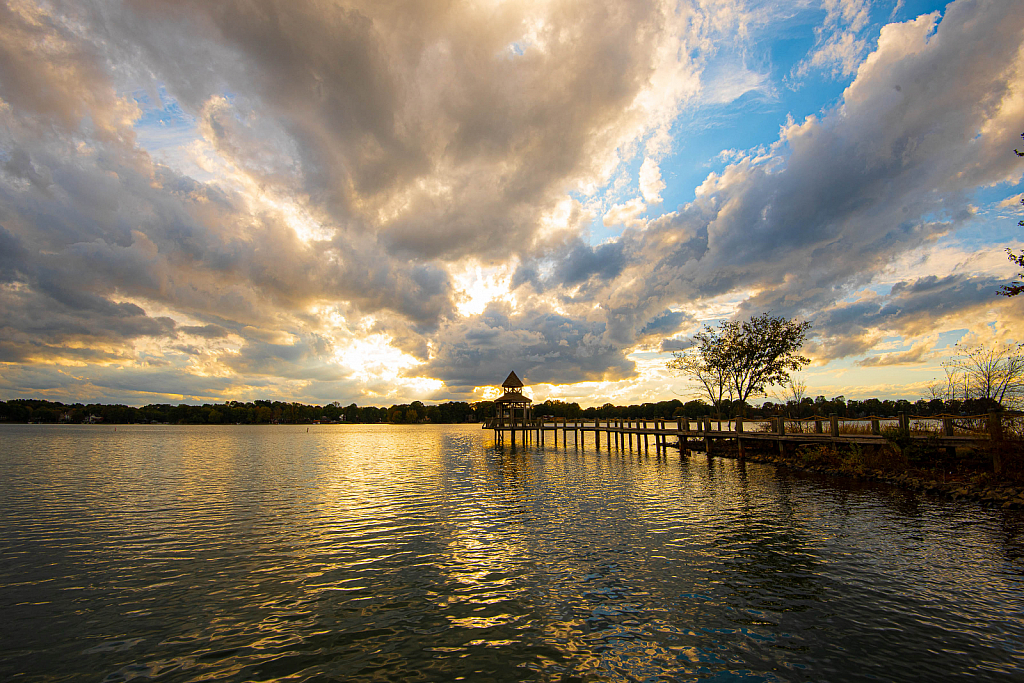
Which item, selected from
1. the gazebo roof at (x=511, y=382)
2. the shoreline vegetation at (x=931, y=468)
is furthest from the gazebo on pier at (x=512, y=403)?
the shoreline vegetation at (x=931, y=468)


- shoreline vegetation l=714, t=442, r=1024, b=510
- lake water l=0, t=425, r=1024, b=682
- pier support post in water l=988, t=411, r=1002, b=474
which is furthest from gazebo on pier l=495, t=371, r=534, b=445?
pier support post in water l=988, t=411, r=1002, b=474

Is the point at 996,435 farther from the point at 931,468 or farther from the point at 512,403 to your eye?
the point at 512,403

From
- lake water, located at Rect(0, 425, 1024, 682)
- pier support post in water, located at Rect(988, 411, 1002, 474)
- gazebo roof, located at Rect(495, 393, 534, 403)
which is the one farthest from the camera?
gazebo roof, located at Rect(495, 393, 534, 403)

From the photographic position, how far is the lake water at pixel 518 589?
7387 millimetres

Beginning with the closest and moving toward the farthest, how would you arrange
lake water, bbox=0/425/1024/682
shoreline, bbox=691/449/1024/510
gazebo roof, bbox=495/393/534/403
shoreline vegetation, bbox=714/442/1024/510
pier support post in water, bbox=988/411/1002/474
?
lake water, bbox=0/425/1024/682 < shoreline, bbox=691/449/1024/510 < shoreline vegetation, bbox=714/442/1024/510 < pier support post in water, bbox=988/411/1002/474 < gazebo roof, bbox=495/393/534/403

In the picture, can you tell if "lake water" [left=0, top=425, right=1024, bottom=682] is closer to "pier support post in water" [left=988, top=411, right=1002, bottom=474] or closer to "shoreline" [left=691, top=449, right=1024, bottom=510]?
"shoreline" [left=691, top=449, right=1024, bottom=510]

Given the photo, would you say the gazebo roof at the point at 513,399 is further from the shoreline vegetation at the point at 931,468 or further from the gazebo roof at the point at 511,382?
the shoreline vegetation at the point at 931,468

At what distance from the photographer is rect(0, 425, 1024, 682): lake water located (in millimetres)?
7387

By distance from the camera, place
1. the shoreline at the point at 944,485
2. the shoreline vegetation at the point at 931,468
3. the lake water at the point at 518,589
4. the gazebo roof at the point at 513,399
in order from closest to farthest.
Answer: the lake water at the point at 518,589 < the shoreline at the point at 944,485 < the shoreline vegetation at the point at 931,468 < the gazebo roof at the point at 513,399

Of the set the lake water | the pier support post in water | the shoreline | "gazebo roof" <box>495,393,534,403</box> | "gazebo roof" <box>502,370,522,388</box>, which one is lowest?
the lake water

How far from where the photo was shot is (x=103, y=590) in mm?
10586

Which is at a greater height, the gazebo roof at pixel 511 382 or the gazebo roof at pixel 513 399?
the gazebo roof at pixel 511 382

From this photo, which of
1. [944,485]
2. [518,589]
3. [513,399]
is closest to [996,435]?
[944,485]

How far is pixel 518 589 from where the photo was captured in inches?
411
